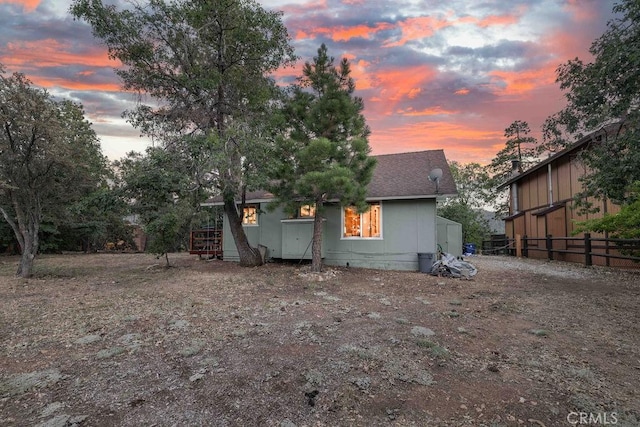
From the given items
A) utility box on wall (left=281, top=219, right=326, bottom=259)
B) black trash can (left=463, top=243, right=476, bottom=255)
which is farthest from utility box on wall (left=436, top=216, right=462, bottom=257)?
black trash can (left=463, top=243, right=476, bottom=255)

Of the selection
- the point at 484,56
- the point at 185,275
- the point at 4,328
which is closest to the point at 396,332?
the point at 4,328

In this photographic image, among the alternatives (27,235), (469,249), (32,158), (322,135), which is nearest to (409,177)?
(322,135)

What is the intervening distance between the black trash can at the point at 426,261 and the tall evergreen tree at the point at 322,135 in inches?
109

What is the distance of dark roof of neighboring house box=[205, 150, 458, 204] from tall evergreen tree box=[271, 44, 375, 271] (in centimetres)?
175

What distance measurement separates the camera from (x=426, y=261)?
10609 millimetres

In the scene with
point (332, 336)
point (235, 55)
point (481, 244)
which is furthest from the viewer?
point (481, 244)

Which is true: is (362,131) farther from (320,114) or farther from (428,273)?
(428,273)

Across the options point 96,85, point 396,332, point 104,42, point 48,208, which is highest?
point 104,42

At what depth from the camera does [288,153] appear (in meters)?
9.77

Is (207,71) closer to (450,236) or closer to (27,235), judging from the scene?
(27,235)

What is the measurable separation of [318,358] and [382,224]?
8.02 meters

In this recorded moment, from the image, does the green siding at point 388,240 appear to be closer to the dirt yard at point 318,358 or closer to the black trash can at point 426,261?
the black trash can at point 426,261

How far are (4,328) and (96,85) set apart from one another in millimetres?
9518

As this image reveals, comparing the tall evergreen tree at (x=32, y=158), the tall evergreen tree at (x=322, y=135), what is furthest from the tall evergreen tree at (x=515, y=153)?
the tall evergreen tree at (x=32, y=158)
